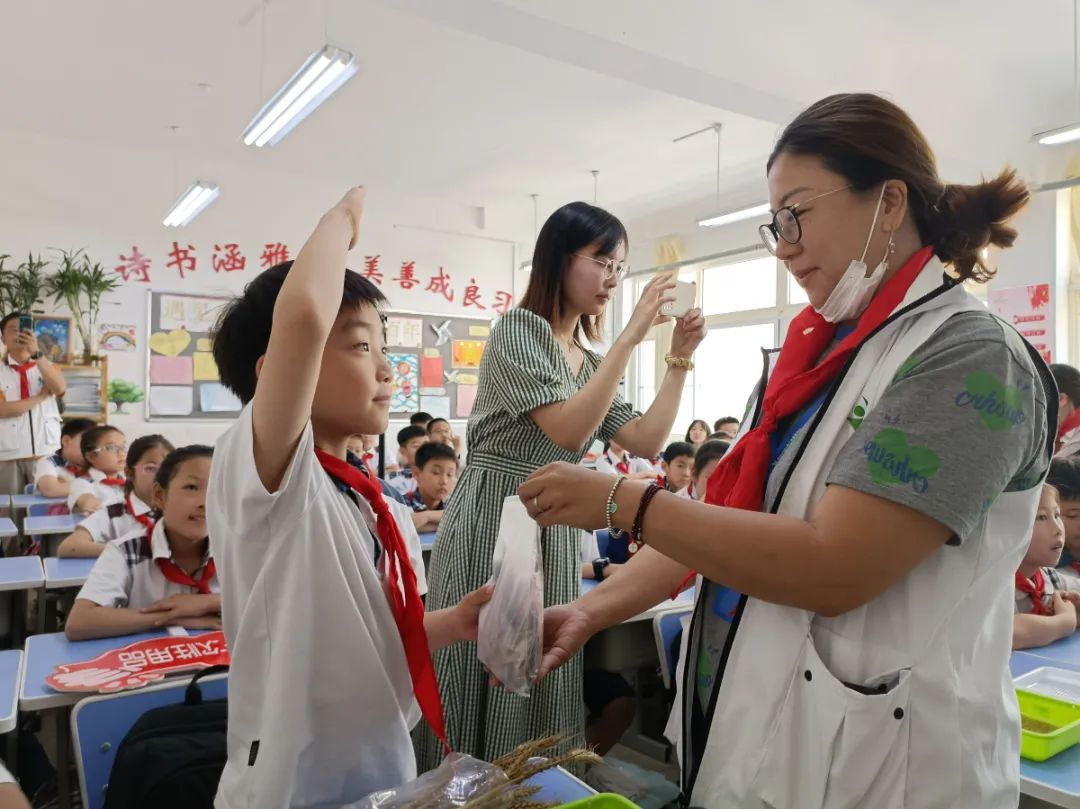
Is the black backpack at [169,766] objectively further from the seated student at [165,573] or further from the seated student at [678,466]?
the seated student at [678,466]

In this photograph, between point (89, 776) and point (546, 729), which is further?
point (546, 729)

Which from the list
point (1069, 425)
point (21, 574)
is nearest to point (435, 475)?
point (21, 574)

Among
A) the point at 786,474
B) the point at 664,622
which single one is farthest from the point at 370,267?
the point at 786,474

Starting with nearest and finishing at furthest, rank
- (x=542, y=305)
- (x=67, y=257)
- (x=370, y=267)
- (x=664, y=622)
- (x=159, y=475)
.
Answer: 1. (x=542, y=305)
2. (x=664, y=622)
3. (x=159, y=475)
4. (x=67, y=257)
5. (x=370, y=267)

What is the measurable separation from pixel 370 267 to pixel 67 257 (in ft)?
9.37

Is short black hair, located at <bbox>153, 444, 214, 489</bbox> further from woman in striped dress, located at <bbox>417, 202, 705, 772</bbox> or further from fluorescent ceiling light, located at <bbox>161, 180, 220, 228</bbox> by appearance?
fluorescent ceiling light, located at <bbox>161, 180, 220, 228</bbox>

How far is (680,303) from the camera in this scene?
67.6 inches

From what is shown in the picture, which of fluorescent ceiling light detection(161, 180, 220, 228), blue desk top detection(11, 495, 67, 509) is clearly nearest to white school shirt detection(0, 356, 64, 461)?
blue desk top detection(11, 495, 67, 509)

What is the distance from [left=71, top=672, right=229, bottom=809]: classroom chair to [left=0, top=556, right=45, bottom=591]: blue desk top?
1335 mm

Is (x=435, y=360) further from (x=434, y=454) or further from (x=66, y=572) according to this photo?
(x=66, y=572)

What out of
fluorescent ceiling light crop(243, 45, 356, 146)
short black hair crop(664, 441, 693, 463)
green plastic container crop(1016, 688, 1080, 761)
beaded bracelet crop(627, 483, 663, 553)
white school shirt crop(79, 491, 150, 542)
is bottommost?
green plastic container crop(1016, 688, 1080, 761)

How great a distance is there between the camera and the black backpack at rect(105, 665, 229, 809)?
3.48 ft

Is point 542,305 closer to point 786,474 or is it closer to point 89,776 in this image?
point 786,474

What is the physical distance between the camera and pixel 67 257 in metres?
6.73
